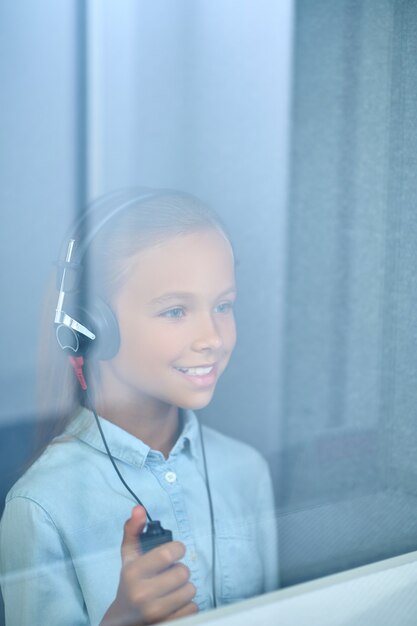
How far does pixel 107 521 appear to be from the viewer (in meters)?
0.74

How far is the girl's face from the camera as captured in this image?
0.76 m

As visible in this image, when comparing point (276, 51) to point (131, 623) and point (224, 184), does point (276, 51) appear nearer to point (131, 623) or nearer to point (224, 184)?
point (224, 184)

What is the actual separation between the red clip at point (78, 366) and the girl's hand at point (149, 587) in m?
0.15

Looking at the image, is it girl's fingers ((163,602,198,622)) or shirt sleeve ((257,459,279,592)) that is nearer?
girl's fingers ((163,602,198,622))

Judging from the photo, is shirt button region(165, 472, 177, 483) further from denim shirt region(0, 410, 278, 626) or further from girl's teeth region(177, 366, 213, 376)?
girl's teeth region(177, 366, 213, 376)

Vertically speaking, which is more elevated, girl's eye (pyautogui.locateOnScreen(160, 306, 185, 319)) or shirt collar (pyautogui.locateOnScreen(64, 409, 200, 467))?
girl's eye (pyautogui.locateOnScreen(160, 306, 185, 319))

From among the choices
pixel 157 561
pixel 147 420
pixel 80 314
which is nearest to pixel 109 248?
pixel 80 314

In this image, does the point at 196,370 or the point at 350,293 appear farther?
the point at 350,293

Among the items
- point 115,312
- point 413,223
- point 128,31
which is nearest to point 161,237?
point 115,312

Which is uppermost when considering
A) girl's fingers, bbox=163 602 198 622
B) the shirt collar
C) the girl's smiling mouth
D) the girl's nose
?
the girl's nose

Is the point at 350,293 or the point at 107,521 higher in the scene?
the point at 350,293

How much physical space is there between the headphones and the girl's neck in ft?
0.19

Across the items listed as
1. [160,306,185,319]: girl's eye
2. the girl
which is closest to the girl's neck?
the girl

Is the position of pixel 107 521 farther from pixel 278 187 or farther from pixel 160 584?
pixel 278 187
